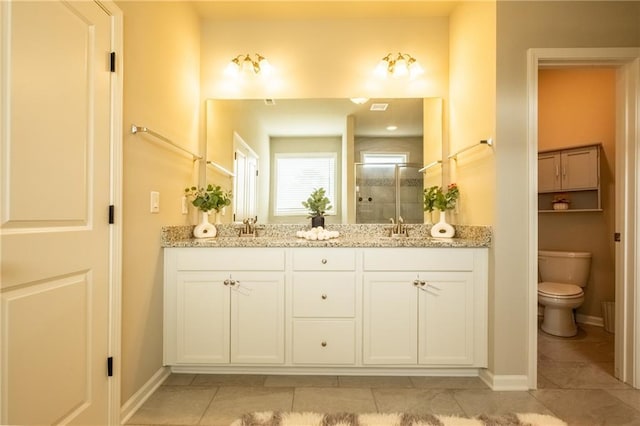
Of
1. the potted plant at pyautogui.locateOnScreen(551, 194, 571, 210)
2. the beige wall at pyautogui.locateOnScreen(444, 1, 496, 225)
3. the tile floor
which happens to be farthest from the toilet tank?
the beige wall at pyautogui.locateOnScreen(444, 1, 496, 225)

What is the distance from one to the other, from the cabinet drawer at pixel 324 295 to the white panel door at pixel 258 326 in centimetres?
11

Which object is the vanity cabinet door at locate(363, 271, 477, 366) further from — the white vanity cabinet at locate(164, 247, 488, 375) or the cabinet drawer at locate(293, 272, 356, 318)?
the cabinet drawer at locate(293, 272, 356, 318)

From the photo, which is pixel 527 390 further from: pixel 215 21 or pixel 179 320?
pixel 215 21

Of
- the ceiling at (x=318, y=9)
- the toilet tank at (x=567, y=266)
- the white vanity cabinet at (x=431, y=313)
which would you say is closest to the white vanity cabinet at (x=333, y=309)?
the white vanity cabinet at (x=431, y=313)

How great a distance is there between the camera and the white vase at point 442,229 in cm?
234

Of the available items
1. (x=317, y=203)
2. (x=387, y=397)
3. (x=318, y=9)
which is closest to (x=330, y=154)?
(x=317, y=203)

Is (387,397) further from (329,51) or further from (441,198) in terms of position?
(329,51)

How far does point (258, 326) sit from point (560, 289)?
2624 mm

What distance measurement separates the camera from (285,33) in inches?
100

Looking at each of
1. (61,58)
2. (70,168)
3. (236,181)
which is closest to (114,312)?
(70,168)

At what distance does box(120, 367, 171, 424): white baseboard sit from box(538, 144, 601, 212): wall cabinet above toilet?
148 inches

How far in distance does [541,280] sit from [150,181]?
3.67 meters

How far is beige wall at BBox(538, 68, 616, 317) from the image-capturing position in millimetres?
2998

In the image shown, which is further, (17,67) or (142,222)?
(142,222)
